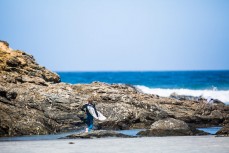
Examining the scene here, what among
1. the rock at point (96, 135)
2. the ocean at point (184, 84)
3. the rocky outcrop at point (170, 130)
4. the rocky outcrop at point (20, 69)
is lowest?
the ocean at point (184, 84)

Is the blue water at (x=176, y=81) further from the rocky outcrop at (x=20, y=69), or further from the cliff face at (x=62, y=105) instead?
the rocky outcrop at (x=20, y=69)

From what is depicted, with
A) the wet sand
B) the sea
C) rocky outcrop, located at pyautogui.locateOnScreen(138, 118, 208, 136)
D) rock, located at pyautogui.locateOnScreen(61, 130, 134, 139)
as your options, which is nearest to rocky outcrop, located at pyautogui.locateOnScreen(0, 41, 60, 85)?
the sea

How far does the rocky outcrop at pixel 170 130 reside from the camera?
74.9 ft

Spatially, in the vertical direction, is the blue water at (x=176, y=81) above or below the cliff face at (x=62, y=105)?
below

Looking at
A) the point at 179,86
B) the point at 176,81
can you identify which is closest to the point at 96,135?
the point at 179,86

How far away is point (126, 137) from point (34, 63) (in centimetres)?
1120

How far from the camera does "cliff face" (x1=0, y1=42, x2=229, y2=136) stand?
24078 millimetres

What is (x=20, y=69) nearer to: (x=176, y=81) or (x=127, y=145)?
(x=127, y=145)

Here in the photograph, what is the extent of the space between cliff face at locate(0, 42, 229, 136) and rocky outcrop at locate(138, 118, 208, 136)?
3.73 m

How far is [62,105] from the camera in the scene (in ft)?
85.8

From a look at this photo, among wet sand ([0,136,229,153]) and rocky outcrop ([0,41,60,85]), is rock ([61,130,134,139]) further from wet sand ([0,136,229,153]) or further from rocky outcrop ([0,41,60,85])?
rocky outcrop ([0,41,60,85])

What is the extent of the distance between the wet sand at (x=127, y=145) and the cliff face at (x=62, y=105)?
3698mm

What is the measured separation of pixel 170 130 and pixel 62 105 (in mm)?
6050

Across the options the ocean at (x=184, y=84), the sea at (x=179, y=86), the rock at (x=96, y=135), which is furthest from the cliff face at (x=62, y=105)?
the ocean at (x=184, y=84)
